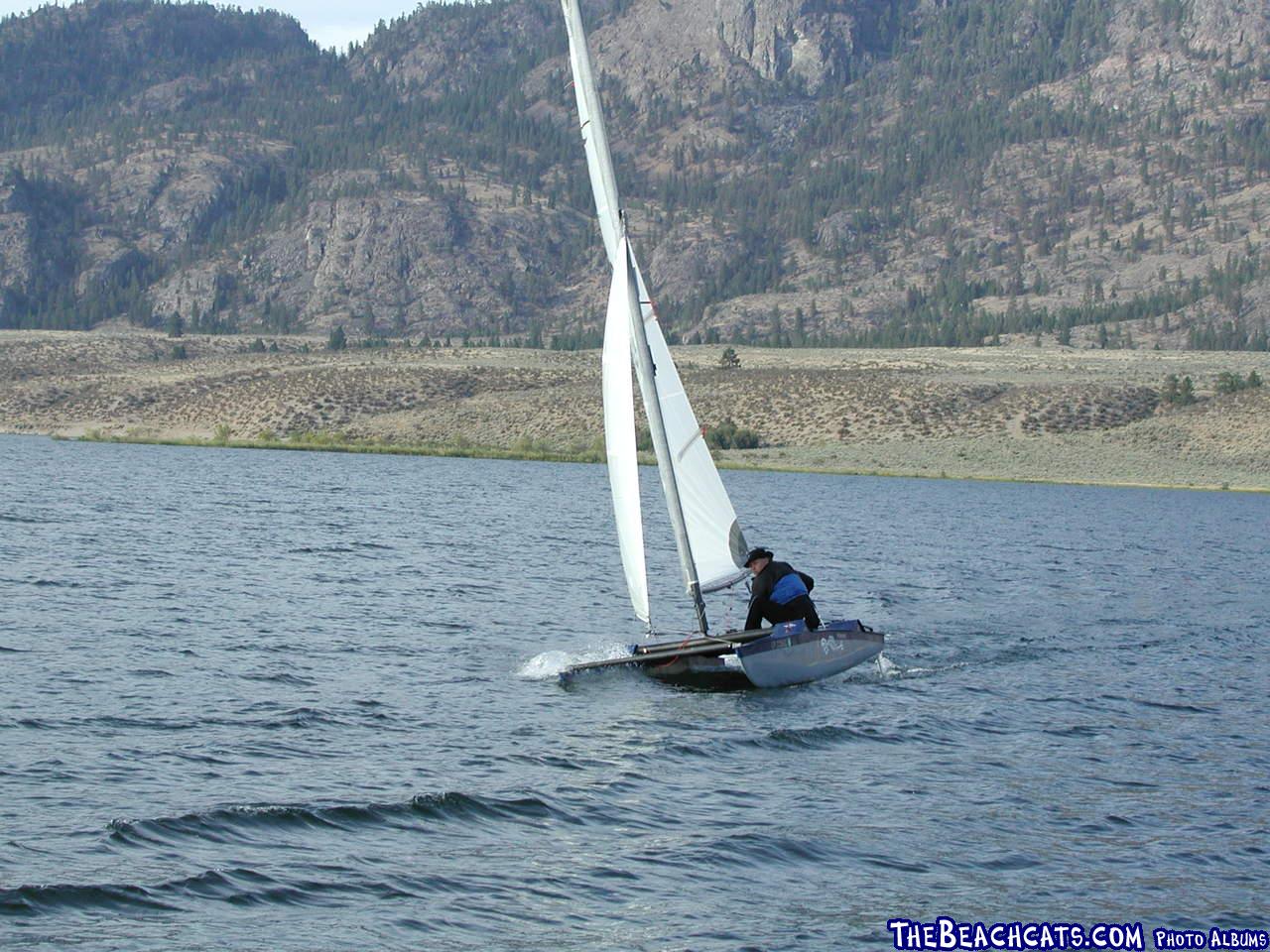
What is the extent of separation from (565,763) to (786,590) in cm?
711

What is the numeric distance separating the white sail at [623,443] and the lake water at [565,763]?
1.98 metres

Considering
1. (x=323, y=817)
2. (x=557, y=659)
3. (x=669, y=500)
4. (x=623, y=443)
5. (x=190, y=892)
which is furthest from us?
(x=669, y=500)

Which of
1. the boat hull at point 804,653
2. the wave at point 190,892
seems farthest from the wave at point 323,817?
the boat hull at point 804,653

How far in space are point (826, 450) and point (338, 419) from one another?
114ft

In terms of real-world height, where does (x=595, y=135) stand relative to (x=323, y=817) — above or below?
above

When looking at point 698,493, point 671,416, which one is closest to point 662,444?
point 671,416

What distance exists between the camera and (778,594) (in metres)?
26.0

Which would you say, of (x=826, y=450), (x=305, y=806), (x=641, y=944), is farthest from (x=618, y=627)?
(x=826, y=450)

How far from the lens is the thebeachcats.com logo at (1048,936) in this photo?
46.6 ft

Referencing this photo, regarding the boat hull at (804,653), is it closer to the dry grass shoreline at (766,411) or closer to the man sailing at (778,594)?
the man sailing at (778,594)

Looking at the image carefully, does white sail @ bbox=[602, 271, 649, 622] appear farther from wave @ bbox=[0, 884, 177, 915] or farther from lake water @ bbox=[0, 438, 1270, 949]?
A: wave @ bbox=[0, 884, 177, 915]

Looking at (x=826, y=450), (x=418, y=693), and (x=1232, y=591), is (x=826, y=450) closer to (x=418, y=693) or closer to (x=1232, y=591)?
(x=1232, y=591)

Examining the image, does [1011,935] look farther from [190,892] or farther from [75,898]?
[75,898]

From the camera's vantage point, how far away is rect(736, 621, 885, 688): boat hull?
25.0m
